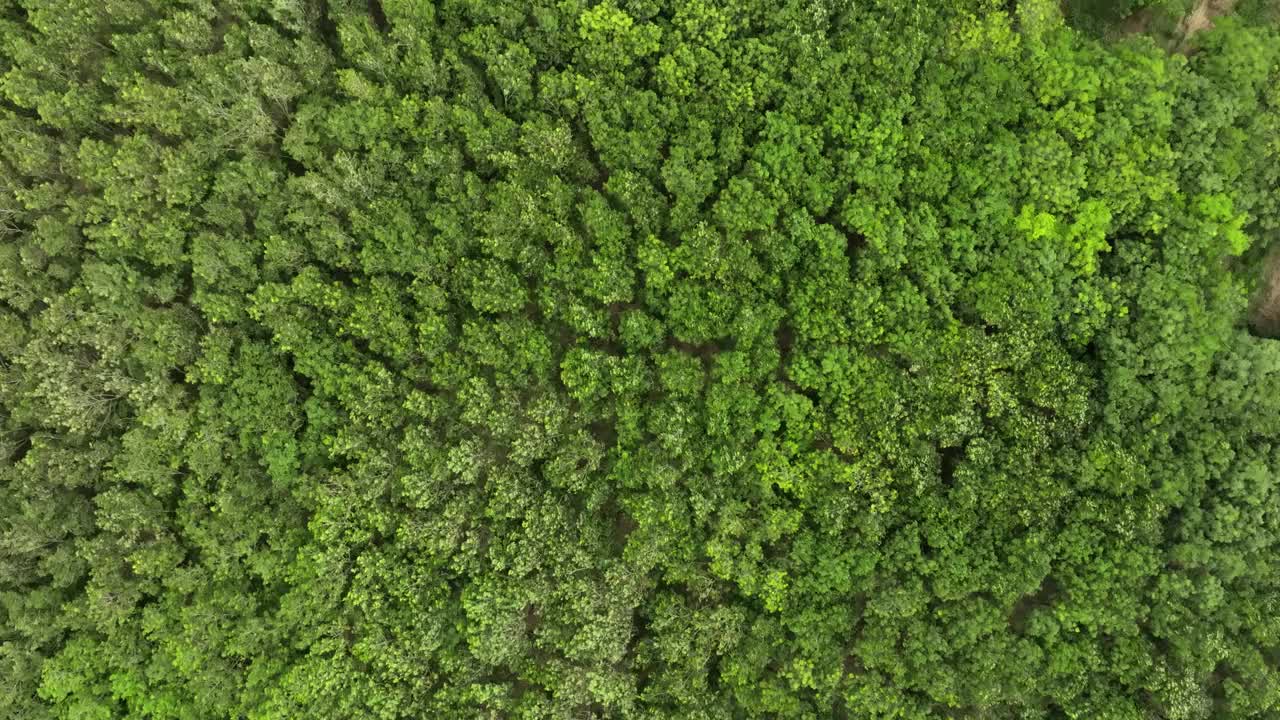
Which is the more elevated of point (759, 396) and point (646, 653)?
point (759, 396)

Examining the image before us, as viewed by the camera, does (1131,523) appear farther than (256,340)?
No

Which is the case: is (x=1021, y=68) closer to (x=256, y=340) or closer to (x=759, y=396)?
(x=759, y=396)

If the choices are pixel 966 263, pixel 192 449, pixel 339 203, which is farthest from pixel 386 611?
pixel 966 263

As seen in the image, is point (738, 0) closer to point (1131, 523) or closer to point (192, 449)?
point (1131, 523)

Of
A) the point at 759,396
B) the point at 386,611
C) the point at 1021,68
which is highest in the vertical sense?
the point at 1021,68

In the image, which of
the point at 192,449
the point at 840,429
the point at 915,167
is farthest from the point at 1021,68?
the point at 192,449

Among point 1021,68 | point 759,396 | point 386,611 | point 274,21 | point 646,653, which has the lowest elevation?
point 386,611
